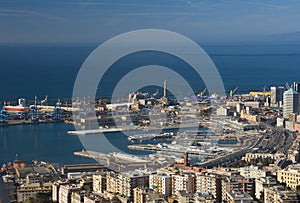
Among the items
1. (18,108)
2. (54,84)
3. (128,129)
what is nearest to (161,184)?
(128,129)

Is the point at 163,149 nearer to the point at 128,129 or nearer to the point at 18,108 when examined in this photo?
the point at 128,129

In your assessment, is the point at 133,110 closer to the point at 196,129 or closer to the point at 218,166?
the point at 196,129

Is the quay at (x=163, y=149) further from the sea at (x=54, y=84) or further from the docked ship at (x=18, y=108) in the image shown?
the docked ship at (x=18, y=108)

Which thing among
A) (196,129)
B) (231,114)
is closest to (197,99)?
(231,114)

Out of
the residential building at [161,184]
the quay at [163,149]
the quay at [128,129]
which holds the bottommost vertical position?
the residential building at [161,184]

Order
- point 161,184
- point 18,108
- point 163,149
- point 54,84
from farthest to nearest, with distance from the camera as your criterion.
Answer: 1. point 54,84
2. point 18,108
3. point 163,149
4. point 161,184


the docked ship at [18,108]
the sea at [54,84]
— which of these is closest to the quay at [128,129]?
the sea at [54,84]

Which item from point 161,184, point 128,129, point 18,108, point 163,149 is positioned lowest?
point 161,184

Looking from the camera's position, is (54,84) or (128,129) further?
(54,84)

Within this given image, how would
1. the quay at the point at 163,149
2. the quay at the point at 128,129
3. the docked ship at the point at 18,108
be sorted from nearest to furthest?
the quay at the point at 163,149
the quay at the point at 128,129
the docked ship at the point at 18,108

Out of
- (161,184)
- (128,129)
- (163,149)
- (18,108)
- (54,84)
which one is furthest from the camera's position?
(54,84)

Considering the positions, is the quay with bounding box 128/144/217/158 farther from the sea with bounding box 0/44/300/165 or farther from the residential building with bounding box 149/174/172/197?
the residential building with bounding box 149/174/172/197

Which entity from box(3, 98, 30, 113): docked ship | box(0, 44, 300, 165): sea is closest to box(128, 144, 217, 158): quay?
box(0, 44, 300, 165): sea

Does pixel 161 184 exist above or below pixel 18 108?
below
